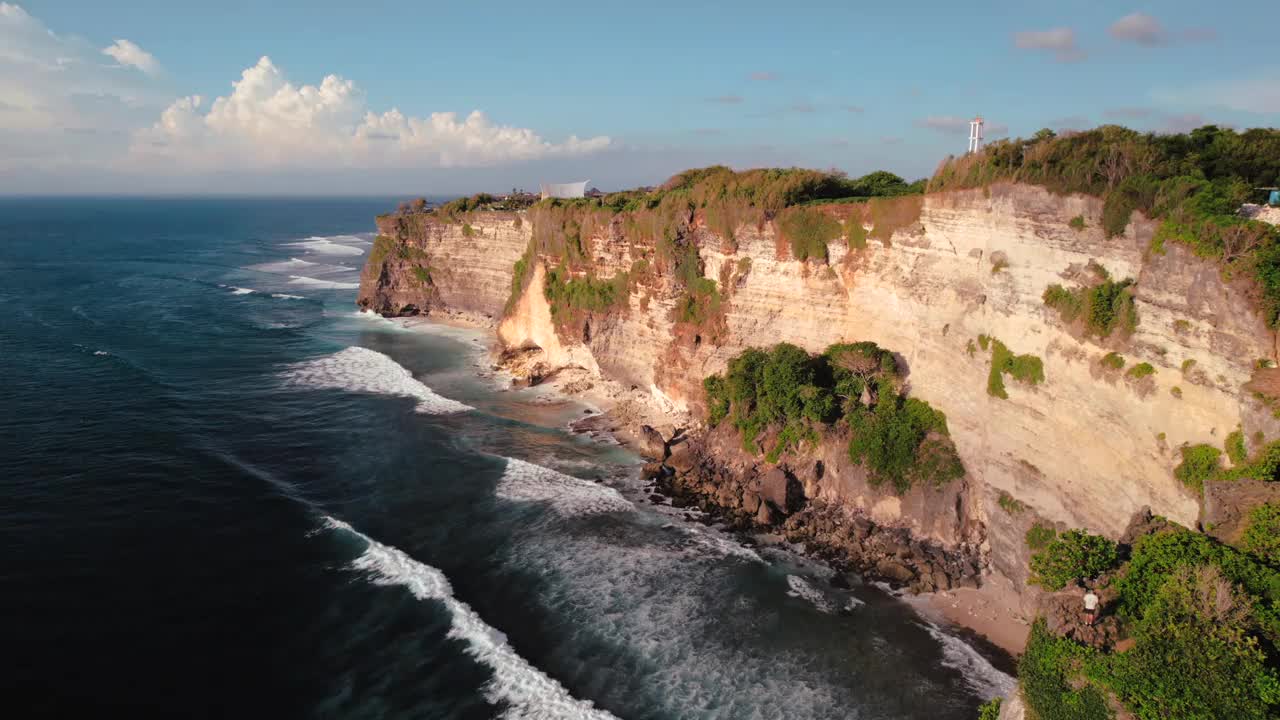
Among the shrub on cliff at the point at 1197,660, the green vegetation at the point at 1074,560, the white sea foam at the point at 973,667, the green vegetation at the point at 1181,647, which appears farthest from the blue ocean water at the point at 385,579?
the shrub on cliff at the point at 1197,660

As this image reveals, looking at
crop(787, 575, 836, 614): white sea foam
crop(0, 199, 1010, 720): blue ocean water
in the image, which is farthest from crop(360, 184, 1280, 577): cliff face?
crop(0, 199, 1010, 720): blue ocean water

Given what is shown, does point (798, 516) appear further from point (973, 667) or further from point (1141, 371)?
point (1141, 371)

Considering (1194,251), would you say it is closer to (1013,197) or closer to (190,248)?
(1013,197)

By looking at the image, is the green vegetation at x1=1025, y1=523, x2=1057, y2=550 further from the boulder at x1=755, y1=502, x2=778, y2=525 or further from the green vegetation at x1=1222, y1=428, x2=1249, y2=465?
the boulder at x1=755, y1=502, x2=778, y2=525

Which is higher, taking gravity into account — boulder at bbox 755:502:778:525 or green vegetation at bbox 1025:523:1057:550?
green vegetation at bbox 1025:523:1057:550

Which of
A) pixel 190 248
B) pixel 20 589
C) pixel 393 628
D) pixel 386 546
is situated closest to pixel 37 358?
pixel 20 589

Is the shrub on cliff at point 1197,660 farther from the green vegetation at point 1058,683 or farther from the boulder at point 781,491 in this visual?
the boulder at point 781,491
